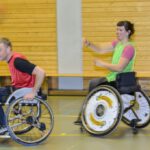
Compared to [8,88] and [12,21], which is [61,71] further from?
[8,88]

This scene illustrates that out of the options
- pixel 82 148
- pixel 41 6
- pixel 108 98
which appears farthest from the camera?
pixel 41 6

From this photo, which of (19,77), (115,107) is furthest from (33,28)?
(115,107)

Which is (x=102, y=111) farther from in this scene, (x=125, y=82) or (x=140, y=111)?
(x=140, y=111)

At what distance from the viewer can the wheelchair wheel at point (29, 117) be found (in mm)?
4055

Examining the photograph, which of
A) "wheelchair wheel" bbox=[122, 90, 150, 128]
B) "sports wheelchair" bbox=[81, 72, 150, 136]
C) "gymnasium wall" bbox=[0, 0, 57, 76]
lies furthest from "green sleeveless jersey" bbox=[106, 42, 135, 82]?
"gymnasium wall" bbox=[0, 0, 57, 76]

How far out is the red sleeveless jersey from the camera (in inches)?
163

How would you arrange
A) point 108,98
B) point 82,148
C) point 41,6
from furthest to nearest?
1. point 41,6
2. point 108,98
3. point 82,148

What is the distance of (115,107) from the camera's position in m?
4.36

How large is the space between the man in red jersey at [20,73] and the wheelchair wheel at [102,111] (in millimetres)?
697

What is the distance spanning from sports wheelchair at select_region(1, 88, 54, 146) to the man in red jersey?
76mm

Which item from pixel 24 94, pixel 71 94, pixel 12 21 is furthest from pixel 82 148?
pixel 12 21

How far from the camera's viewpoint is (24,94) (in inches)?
163

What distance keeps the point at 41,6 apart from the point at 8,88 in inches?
122

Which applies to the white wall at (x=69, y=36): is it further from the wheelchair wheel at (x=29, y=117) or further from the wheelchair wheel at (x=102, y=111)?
the wheelchair wheel at (x=29, y=117)
